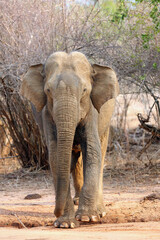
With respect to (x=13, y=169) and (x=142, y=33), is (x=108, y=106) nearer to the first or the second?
(x=142, y=33)

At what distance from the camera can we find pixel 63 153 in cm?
492

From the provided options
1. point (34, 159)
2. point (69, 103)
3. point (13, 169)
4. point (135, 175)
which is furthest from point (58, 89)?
point (13, 169)

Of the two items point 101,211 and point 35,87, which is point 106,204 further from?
point 35,87

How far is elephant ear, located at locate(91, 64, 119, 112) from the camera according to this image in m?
5.94

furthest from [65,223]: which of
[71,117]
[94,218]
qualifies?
[71,117]

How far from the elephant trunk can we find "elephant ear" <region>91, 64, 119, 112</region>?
3.23 feet

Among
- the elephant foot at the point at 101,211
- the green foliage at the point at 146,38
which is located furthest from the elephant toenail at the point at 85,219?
the green foliage at the point at 146,38

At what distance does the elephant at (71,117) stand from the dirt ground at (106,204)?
0.95 feet

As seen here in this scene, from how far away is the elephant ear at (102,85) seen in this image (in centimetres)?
594

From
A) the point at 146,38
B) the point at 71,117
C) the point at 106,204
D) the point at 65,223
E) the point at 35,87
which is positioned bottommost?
the point at 106,204

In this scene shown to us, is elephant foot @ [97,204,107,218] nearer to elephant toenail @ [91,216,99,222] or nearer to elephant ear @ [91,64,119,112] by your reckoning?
elephant toenail @ [91,216,99,222]

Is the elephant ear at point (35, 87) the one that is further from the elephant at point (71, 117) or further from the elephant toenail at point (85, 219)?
the elephant toenail at point (85, 219)

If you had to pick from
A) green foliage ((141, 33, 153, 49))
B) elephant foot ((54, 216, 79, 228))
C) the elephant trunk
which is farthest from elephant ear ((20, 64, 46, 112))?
green foliage ((141, 33, 153, 49))

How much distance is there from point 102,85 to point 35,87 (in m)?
0.86
